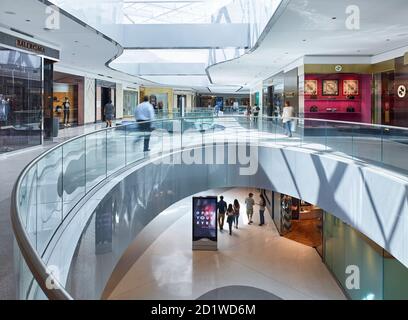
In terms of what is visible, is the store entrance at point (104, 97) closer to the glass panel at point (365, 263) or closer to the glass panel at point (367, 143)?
the glass panel at point (365, 263)

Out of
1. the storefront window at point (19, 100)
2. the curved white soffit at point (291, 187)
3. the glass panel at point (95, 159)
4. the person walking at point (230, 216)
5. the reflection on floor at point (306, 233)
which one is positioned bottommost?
the reflection on floor at point (306, 233)

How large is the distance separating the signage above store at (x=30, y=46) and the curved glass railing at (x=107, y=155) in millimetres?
5011

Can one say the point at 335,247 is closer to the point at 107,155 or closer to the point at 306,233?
the point at 306,233

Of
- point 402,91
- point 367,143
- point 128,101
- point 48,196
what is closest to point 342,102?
point 402,91

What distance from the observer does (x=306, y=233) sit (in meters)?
22.3

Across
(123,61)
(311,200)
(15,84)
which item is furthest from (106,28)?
(123,61)

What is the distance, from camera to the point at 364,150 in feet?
33.8

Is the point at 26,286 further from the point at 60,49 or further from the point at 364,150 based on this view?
the point at 60,49

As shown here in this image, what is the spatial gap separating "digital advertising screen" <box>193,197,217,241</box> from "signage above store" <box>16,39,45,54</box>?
30.0 ft

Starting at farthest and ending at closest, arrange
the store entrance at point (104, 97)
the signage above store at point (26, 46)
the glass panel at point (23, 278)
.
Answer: the store entrance at point (104, 97), the signage above store at point (26, 46), the glass panel at point (23, 278)

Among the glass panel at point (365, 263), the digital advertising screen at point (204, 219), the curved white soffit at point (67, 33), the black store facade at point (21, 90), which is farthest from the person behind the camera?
the digital advertising screen at point (204, 219)

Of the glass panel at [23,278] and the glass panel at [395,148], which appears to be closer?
the glass panel at [23,278]

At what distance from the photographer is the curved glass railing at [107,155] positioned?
8.20 ft

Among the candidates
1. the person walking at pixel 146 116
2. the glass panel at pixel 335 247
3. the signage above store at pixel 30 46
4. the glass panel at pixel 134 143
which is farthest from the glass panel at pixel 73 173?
the glass panel at pixel 335 247
